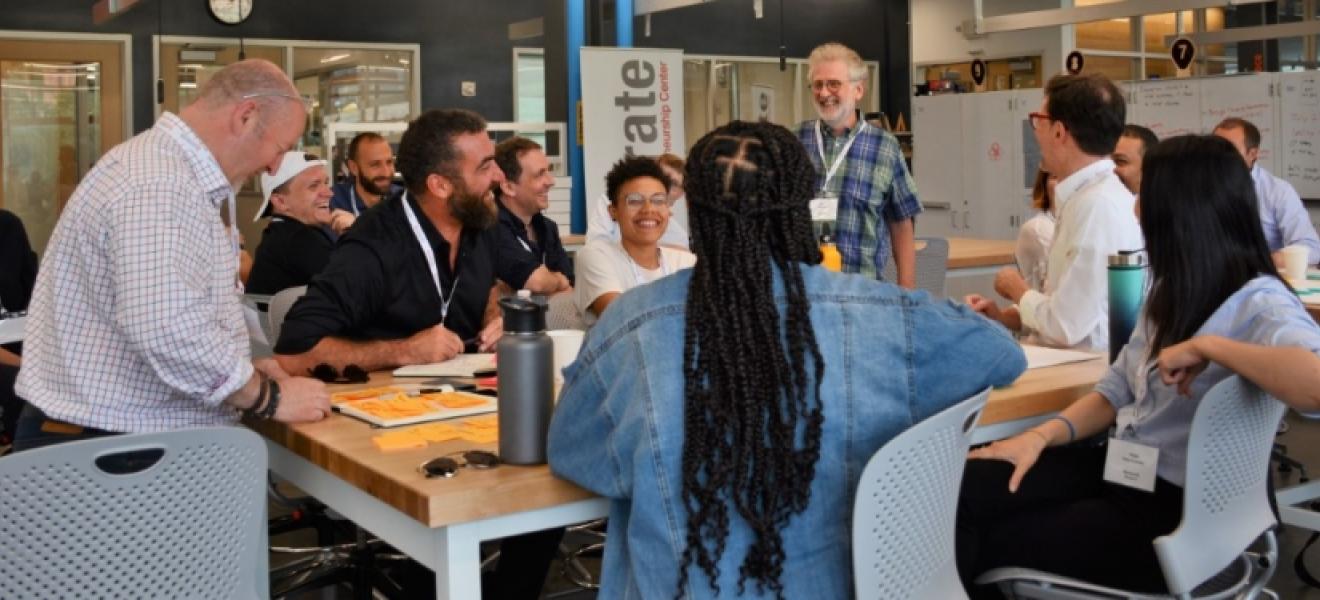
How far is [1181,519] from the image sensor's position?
216 centimetres

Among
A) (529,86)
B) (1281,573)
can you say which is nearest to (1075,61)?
(529,86)

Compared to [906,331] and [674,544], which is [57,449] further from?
[906,331]

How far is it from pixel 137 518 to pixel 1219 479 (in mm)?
1668

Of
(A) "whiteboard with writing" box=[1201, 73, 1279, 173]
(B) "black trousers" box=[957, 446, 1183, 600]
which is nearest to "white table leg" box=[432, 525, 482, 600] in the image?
(B) "black trousers" box=[957, 446, 1183, 600]

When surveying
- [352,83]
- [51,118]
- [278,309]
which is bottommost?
[278,309]

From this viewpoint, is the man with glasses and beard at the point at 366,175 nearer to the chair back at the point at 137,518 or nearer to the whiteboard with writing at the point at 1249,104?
the chair back at the point at 137,518

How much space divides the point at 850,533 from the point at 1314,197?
821 centimetres

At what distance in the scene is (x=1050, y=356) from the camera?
9.13 feet

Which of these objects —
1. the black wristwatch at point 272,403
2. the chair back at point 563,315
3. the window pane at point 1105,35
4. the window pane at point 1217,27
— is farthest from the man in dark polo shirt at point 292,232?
the window pane at point 1217,27

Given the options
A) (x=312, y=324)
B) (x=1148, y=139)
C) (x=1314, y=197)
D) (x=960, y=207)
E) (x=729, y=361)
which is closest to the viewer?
(x=729, y=361)

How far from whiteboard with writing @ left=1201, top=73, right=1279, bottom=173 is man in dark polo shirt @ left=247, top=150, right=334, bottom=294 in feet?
21.7

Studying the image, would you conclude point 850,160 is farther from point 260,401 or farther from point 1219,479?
point 260,401

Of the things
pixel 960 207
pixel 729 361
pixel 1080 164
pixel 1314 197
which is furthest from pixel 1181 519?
pixel 960 207

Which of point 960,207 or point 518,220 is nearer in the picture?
point 518,220
